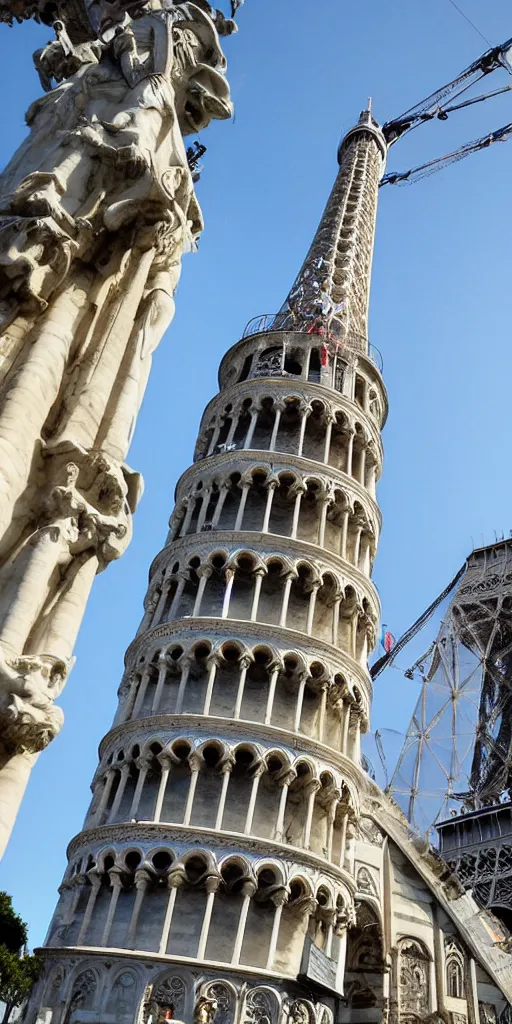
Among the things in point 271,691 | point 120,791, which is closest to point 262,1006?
point 120,791

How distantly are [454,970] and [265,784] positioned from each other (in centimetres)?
930

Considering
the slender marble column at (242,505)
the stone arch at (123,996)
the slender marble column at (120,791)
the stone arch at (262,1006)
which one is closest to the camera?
the stone arch at (123,996)

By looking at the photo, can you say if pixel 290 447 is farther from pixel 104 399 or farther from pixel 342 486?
pixel 104 399

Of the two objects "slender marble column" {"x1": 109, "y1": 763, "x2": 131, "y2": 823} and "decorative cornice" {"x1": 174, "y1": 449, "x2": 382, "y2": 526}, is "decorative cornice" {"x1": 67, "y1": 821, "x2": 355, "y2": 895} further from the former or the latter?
"decorative cornice" {"x1": 174, "y1": 449, "x2": 382, "y2": 526}

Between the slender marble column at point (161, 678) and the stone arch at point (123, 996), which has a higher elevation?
the slender marble column at point (161, 678)

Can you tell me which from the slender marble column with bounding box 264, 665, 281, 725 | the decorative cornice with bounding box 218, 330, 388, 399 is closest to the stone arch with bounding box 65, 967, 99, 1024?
the slender marble column with bounding box 264, 665, 281, 725

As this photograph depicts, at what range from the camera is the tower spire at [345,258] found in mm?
35156

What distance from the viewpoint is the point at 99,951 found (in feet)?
60.9

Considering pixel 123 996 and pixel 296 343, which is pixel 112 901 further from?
pixel 296 343

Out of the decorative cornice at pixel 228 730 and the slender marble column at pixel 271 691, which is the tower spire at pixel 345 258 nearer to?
the slender marble column at pixel 271 691

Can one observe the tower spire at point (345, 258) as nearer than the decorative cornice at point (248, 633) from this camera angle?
No

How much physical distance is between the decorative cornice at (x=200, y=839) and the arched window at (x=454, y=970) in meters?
7.58

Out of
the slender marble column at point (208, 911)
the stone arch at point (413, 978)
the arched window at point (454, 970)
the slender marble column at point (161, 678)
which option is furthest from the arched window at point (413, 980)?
the slender marble column at point (161, 678)

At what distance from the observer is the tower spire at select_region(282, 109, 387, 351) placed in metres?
35.2
